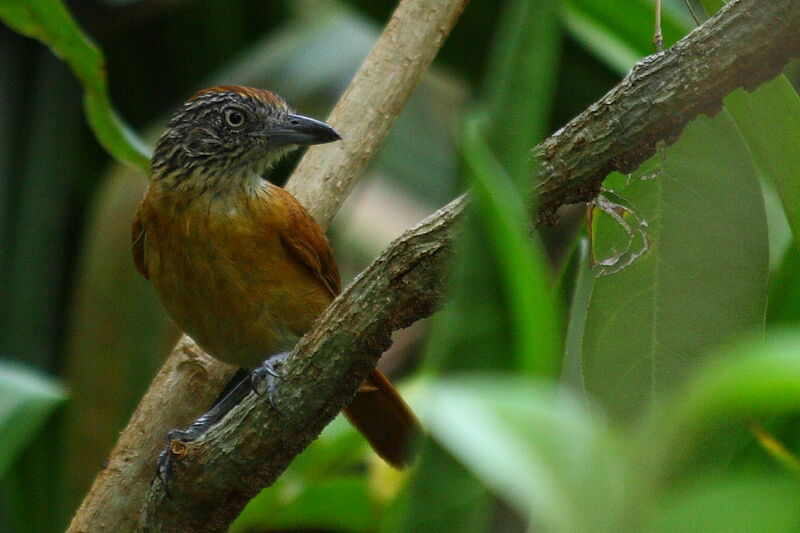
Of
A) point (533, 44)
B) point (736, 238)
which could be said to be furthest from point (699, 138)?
point (533, 44)

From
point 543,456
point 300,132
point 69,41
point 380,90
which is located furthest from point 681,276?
point 69,41

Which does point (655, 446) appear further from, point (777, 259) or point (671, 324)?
point (777, 259)

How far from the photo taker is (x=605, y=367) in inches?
54.9

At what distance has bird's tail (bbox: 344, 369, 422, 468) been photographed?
262 cm

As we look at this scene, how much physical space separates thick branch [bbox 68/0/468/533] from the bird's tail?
1.25ft

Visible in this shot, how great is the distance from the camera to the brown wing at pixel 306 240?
257cm

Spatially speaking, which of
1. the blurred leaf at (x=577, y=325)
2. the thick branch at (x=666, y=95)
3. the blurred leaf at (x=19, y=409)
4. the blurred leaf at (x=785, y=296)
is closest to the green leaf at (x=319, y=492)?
the blurred leaf at (x=19, y=409)

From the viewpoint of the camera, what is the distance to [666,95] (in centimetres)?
137

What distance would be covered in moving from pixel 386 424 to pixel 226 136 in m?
0.91

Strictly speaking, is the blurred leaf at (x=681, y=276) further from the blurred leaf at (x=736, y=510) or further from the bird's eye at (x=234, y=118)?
the bird's eye at (x=234, y=118)

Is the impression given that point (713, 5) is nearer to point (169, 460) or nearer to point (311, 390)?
point (311, 390)

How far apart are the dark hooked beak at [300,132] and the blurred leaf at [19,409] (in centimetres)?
88

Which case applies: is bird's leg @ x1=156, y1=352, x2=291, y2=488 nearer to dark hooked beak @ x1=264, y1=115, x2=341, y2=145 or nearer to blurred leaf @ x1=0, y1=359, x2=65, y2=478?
blurred leaf @ x1=0, y1=359, x2=65, y2=478

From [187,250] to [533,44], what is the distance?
1723 mm
